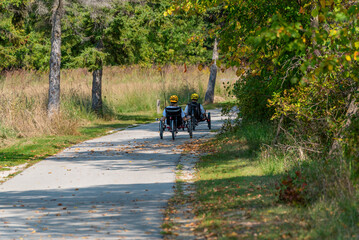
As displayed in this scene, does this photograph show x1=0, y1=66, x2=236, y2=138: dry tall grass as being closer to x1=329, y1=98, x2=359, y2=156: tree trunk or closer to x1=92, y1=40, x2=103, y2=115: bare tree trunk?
x1=92, y1=40, x2=103, y2=115: bare tree trunk

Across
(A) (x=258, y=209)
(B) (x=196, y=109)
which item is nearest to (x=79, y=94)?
(B) (x=196, y=109)

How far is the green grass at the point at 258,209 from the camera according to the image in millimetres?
6902

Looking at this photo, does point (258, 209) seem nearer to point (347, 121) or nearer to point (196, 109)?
point (347, 121)

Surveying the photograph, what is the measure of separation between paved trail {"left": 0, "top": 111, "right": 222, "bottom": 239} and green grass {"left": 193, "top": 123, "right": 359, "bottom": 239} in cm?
67

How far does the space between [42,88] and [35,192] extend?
55.2 ft

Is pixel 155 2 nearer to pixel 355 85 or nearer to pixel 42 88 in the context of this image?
pixel 42 88

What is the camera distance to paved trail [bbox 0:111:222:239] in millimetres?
7883

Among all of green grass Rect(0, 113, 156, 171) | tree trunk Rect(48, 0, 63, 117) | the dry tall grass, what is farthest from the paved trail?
tree trunk Rect(48, 0, 63, 117)

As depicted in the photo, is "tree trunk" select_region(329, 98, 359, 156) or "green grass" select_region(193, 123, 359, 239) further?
"tree trunk" select_region(329, 98, 359, 156)

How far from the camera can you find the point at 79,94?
29.4m

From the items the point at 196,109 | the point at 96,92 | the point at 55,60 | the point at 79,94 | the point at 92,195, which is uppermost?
the point at 55,60

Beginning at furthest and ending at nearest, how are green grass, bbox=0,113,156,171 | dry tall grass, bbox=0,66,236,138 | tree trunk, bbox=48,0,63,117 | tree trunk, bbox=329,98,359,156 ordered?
tree trunk, bbox=48,0,63,117 < dry tall grass, bbox=0,66,236,138 < green grass, bbox=0,113,156,171 < tree trunk, bbox=329,98,359,156

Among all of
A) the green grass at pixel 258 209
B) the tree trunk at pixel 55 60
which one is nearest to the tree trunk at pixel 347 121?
the green grass at pixel 258 209

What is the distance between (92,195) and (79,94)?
766 inches
